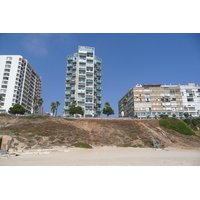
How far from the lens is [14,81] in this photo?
84.9 meters

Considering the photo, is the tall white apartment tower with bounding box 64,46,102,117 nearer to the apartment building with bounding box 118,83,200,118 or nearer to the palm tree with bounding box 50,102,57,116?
the palm tree with bounding box 50,102,57,116

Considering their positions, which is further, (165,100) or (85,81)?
(165,100)

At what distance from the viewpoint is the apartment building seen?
85.4m

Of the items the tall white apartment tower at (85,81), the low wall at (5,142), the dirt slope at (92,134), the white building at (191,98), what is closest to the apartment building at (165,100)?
the white building at (191,98)

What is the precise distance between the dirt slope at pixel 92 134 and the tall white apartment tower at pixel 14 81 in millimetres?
34853

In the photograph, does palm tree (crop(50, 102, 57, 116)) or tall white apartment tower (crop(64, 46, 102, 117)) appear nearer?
palm tree (crop(50, 102, 57, 116))

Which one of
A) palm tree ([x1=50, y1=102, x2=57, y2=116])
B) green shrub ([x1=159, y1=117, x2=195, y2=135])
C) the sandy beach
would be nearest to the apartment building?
green shrub ([x1=159, y1=117, x2=195, y2=135])

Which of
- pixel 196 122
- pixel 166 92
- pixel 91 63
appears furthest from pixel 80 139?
pixel 166 92

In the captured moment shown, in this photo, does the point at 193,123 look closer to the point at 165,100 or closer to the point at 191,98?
the point at 165,100

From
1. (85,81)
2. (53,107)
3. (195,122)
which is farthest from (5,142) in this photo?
(85,81)

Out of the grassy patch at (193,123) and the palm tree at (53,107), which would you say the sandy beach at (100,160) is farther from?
the palm tree at (53,107)

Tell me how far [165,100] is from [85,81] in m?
47.7

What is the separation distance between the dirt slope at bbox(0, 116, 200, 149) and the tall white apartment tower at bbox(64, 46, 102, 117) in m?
28.6

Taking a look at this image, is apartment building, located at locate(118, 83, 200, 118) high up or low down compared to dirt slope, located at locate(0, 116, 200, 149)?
up
